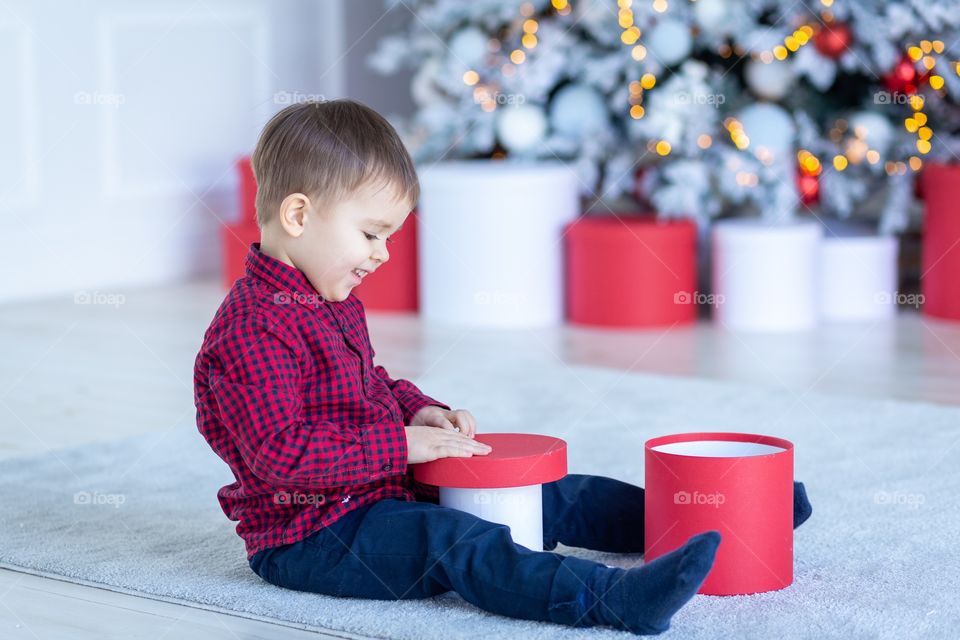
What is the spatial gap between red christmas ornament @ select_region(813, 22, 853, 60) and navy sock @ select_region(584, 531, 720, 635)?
1920 millimetres

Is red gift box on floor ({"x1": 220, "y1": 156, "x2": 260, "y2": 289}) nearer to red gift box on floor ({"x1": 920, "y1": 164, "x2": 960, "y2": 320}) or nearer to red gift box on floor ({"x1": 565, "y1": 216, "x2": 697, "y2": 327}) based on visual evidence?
red gift box on floor ({"x1": 565, "y1": 216, "x2": 697, "y2": 327})

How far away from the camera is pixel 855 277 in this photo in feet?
9.95

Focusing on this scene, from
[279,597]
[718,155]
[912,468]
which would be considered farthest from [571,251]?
[279,597]

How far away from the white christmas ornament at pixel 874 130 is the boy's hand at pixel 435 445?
181cm

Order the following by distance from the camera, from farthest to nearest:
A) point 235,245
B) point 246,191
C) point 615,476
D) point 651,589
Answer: point 246,191
point 235,245
point 615,476
point 651,589

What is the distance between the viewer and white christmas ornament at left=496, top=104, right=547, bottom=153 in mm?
3021

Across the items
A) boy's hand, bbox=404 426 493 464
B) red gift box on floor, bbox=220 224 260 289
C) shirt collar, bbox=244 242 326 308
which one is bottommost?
boy's hand, bbox=404 426 493 464

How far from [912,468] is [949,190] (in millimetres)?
1202

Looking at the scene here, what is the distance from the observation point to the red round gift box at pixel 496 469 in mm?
1339

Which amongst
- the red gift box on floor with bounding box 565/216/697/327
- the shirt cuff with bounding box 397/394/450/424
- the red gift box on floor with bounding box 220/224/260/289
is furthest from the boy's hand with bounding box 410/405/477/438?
the red gift box on floor with bounding box 220/224/260/289

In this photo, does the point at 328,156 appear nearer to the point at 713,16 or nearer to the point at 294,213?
the point at 294,213

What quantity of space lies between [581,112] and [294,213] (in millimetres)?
1771

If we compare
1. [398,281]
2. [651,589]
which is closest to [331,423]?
[651,589]

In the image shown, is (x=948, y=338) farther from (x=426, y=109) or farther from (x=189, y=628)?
(x=189, y=628)
